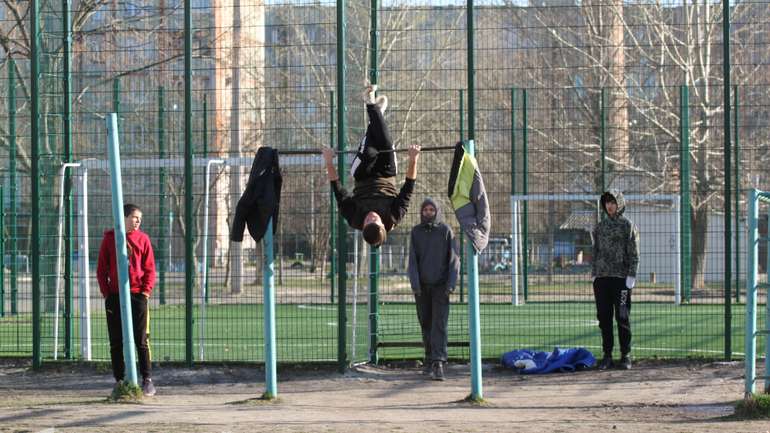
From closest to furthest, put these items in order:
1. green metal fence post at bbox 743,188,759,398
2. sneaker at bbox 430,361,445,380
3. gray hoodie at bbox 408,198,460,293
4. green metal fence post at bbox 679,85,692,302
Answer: green metal fence post at bbox 743,188,759,398 < sneaker at bbox 430,361,445,380 < gray hoodie at bbox 408,198,460,293 < green metal fence post at bbox 679,85,692,302

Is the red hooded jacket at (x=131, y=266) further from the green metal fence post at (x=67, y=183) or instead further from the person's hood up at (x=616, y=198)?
the person's hood up at (x=616, y=198)

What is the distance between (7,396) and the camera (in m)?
11.0

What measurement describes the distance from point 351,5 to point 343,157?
2.11m

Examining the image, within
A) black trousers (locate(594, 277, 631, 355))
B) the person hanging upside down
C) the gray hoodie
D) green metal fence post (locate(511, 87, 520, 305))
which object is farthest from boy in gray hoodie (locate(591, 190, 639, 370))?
green metal fence post (locate(511, 87, 520, 305))

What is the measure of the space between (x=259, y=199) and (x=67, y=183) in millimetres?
3916

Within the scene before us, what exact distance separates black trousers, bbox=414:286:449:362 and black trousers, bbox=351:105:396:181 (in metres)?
2.13

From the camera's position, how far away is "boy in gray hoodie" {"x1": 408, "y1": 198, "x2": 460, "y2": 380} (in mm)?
11672

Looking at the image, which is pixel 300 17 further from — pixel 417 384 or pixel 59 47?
pixel 417 384

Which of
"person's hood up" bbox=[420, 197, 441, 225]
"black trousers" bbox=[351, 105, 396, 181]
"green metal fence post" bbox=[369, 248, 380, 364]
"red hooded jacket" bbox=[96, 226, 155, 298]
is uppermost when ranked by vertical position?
"black trousers" bbox=[351, 105, 396, 181]

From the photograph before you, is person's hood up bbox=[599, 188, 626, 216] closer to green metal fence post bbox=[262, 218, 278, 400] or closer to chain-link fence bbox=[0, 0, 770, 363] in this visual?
chain-link fence bbox=[0, 0, 770, 363]

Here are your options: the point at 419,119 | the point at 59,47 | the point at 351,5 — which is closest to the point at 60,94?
the point at 59,47

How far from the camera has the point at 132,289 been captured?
10.6 metres

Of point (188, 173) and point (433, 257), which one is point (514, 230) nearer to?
point (433, 257)

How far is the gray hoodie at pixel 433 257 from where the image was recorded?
11.8 meters
